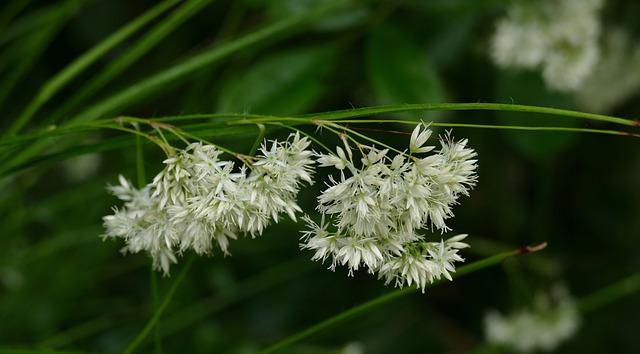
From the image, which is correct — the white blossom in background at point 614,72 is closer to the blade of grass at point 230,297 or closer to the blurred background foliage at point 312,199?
the blurred background foliage at point 312,199

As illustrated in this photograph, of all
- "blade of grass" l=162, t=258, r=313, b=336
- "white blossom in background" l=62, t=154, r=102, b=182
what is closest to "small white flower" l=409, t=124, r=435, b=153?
"blade of grass" l=162, t=258, r=313, b=336

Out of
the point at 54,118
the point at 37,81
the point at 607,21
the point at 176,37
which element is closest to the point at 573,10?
the point at 607,21

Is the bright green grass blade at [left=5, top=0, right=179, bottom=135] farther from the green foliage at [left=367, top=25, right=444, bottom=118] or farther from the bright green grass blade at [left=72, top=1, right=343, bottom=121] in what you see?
the green foliage at [left=367, top=25, right=444, bottom=118]

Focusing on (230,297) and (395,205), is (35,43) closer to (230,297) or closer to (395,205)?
(230,297)

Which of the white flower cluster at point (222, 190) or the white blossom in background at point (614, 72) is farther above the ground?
the white blossom in background at point (614, 72)

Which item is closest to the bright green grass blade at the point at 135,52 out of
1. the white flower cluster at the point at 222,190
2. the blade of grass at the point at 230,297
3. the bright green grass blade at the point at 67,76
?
the bright green grass blade at the point at 67,76

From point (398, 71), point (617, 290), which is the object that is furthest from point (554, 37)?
point (617, 290)

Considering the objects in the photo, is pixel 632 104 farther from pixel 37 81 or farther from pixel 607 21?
pixel 37 81
